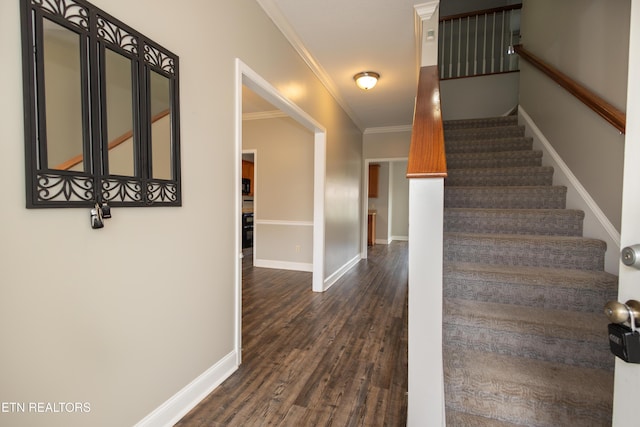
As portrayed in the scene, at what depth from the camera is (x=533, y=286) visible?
5.44 ft

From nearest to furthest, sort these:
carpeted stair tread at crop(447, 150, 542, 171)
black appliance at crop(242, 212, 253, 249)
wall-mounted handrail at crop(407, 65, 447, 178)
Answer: wall-mounted handrail at crop(407, 65, 447, 178) → carpeted stair tread at crop(447, 150, 542, 171) → black appliance at crop(242, 212, 253, 249)

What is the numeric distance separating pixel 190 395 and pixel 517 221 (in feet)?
8.21

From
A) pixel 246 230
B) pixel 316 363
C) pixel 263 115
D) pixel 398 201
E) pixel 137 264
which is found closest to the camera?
pixel 137 264

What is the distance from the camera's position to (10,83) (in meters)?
0.89

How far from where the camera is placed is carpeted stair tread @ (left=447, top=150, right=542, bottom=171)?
2.78 m

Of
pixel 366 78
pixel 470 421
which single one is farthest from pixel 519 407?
pixel 366 78

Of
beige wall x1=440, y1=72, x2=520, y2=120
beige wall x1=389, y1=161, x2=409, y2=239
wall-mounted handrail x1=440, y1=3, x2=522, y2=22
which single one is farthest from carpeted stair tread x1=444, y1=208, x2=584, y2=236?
beige wall x1=389, y1=161, x2=409, y2=239

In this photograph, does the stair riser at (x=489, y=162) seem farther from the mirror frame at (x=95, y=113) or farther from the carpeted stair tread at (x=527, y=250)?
the mirror frame at (x=95, y=113)

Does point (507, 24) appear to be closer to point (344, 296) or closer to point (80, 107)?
point (344, 296)

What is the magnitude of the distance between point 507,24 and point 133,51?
532cm

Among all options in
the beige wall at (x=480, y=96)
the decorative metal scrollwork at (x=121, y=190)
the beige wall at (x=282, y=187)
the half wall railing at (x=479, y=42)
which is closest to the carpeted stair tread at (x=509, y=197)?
the decorative metal scrollwork at (x=121, y=190)

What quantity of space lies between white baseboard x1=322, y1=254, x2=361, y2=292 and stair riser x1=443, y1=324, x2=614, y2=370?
2424 millimetres

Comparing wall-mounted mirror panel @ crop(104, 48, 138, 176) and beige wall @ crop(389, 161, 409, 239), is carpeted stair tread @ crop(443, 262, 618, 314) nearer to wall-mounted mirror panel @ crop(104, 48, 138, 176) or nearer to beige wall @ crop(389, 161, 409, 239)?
wall-mounted mirror panel @ crop(104, 48, 138, 176)

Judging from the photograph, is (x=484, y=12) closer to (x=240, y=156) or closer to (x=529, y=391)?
(x=240, y=156)
